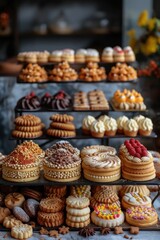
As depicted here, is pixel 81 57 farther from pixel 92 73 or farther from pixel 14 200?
pixel 14 200

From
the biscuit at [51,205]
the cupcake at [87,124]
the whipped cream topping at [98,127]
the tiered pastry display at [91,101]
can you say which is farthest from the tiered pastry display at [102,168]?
the tiered pastry display at [91,101]

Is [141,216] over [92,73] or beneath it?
beneath

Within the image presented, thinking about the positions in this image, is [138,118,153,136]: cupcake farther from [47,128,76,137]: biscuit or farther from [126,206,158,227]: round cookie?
[126,206,158,227]: round cookie

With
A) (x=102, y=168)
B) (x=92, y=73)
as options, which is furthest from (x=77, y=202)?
(x=92, y=73)

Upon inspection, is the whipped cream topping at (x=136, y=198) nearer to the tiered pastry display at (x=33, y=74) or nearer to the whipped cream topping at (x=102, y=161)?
the whipped cream topping at (x=102, y=161)

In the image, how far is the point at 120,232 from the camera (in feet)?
10.9

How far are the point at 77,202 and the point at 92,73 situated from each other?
244cm

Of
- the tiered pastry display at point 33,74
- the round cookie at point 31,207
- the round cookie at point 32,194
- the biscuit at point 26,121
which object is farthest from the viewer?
the tiered pastry display at point 33,74

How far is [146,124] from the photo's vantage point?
5000 millimetres

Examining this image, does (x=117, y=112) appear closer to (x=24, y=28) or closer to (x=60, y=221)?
(x=60, y=221)

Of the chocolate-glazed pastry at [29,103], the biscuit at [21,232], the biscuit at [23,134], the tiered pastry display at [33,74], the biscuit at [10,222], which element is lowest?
the biscuit at [21,232]

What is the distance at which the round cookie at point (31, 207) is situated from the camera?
136 inches

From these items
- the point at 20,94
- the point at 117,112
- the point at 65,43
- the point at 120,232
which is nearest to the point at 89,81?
the point at 117,112

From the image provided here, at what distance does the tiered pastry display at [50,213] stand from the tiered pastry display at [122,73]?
2376mm
